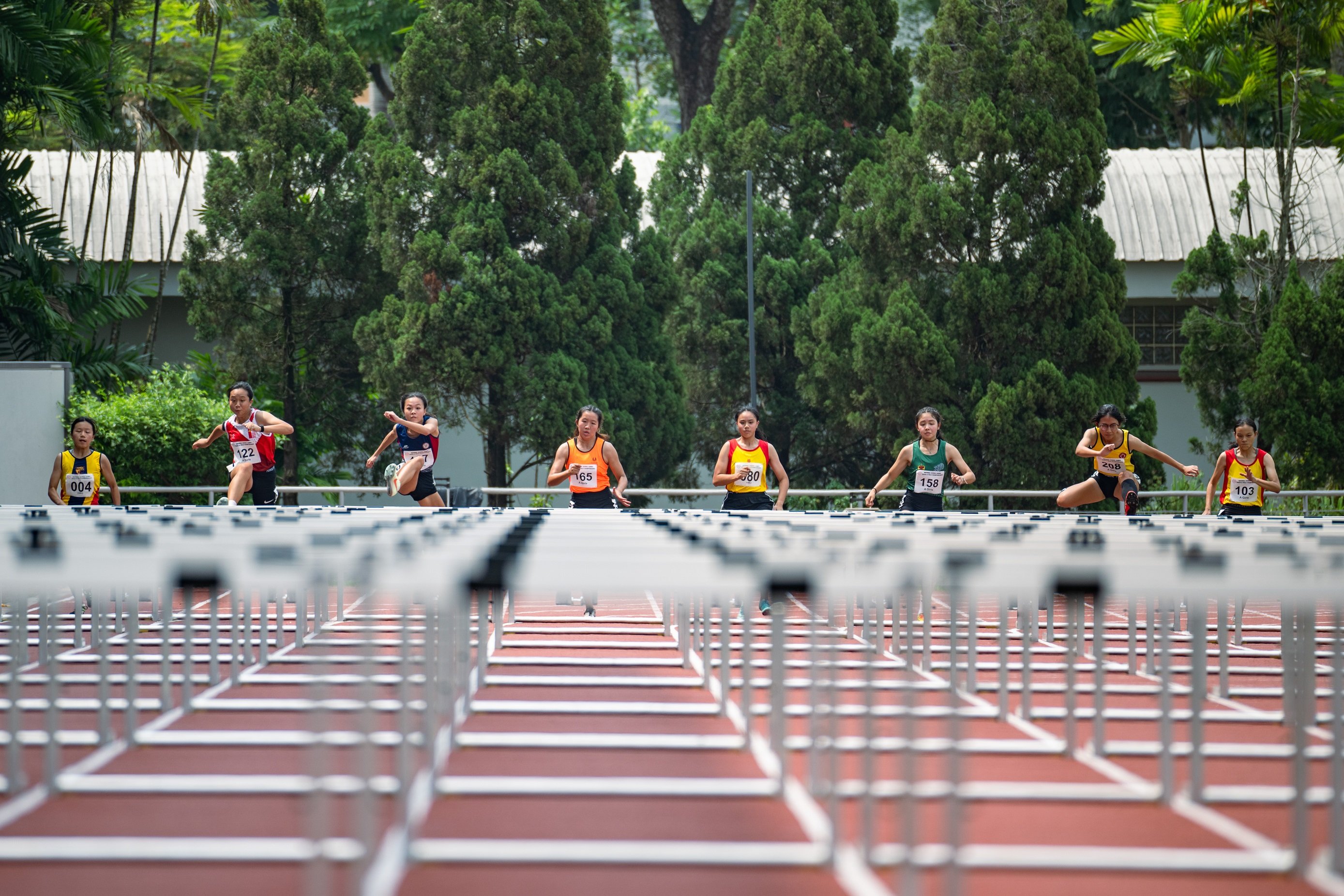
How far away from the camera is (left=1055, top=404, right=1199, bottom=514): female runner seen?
1040 centimetres

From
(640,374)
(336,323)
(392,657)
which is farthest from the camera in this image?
(336,323)

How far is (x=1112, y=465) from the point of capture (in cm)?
1053

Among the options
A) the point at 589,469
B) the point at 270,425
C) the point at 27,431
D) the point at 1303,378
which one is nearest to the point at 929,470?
the point at 589,469

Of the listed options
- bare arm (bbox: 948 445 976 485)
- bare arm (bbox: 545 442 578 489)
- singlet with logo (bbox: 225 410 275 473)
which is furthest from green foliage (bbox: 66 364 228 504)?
bare arm (bbox: 948 445 976 485)

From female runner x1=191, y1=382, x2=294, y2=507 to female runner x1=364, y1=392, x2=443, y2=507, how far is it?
0.94 m

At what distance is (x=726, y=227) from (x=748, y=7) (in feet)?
46.6

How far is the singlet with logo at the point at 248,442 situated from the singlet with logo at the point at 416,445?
1.21 m

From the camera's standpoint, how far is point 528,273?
19.0 meters

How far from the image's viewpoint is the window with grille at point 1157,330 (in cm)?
2384

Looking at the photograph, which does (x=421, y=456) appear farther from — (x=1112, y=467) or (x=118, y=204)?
(x=118, y=204)

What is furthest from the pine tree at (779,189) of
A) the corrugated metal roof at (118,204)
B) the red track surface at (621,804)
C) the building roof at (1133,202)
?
the red track surface at (621,804)

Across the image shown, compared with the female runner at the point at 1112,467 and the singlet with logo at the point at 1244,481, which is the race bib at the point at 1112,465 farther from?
the singlet with logo at the point at 1244,481

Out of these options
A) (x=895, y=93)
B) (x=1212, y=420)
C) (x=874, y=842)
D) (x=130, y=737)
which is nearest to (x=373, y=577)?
(x=874, y=842)

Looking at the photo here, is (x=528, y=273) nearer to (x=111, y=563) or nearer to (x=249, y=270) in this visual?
(x=249, y=270)
